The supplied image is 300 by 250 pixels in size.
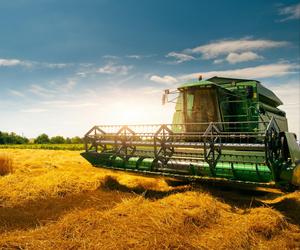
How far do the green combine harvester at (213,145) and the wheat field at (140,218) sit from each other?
21.9 inches

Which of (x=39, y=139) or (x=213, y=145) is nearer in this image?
(x=213, y=145)

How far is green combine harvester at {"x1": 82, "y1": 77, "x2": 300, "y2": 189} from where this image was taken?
5.28 meters

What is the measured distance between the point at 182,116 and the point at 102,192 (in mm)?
3249

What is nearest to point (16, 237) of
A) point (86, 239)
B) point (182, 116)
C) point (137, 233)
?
point (86, 239)

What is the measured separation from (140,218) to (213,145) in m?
2.19

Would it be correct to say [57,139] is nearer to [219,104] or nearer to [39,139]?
[39,139]

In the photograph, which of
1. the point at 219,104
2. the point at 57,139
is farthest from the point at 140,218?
the point at 57,139

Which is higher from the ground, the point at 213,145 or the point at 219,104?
the point at 219,104

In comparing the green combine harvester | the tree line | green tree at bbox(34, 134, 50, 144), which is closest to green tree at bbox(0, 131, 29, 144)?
the tree line

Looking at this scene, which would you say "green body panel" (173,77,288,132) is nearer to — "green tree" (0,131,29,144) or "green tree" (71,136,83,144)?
"green tree" (71,136,83,144)

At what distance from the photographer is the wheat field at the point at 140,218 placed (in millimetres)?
3672

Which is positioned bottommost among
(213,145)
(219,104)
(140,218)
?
(140,218)

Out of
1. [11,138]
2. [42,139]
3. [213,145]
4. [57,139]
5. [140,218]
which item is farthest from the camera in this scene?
[11,138]

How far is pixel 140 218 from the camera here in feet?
14.4
